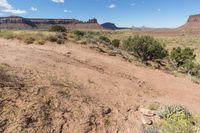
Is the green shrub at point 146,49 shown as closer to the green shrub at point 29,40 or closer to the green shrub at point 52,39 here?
the green shrub at point 52,39

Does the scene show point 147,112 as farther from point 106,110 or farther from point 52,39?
point 52,39

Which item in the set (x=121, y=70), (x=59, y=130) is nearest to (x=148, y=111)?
(x=59, y=130)

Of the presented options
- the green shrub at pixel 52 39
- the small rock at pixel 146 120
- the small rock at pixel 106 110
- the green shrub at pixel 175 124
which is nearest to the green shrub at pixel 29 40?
the green shrub at pixel 52 39

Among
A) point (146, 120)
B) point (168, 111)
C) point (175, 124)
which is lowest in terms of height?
point (146, 120)

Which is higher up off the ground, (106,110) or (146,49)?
(106,110)

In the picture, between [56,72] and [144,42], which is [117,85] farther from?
[144,42]

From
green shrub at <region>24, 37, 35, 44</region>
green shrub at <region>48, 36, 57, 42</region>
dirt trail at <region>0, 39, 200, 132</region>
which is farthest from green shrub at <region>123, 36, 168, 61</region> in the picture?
dirt trail at <region>0, 39, 200, 132</region>

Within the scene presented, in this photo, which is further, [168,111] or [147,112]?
[147,112]

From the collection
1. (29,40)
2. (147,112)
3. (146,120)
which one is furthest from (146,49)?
(146,120)

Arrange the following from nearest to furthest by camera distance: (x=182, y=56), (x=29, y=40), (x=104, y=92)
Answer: (x=104, y=92) < (x=29, y=40) < (x=182, y=56)

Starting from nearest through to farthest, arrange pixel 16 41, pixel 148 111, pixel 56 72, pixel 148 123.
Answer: pixel 148 123, pixel 148 111, pixel 56 72, pixel 16 41

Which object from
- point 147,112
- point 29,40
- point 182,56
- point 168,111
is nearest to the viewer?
point 168,111

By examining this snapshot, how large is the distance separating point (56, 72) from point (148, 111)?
4.63m

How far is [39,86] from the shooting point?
8.81 m
